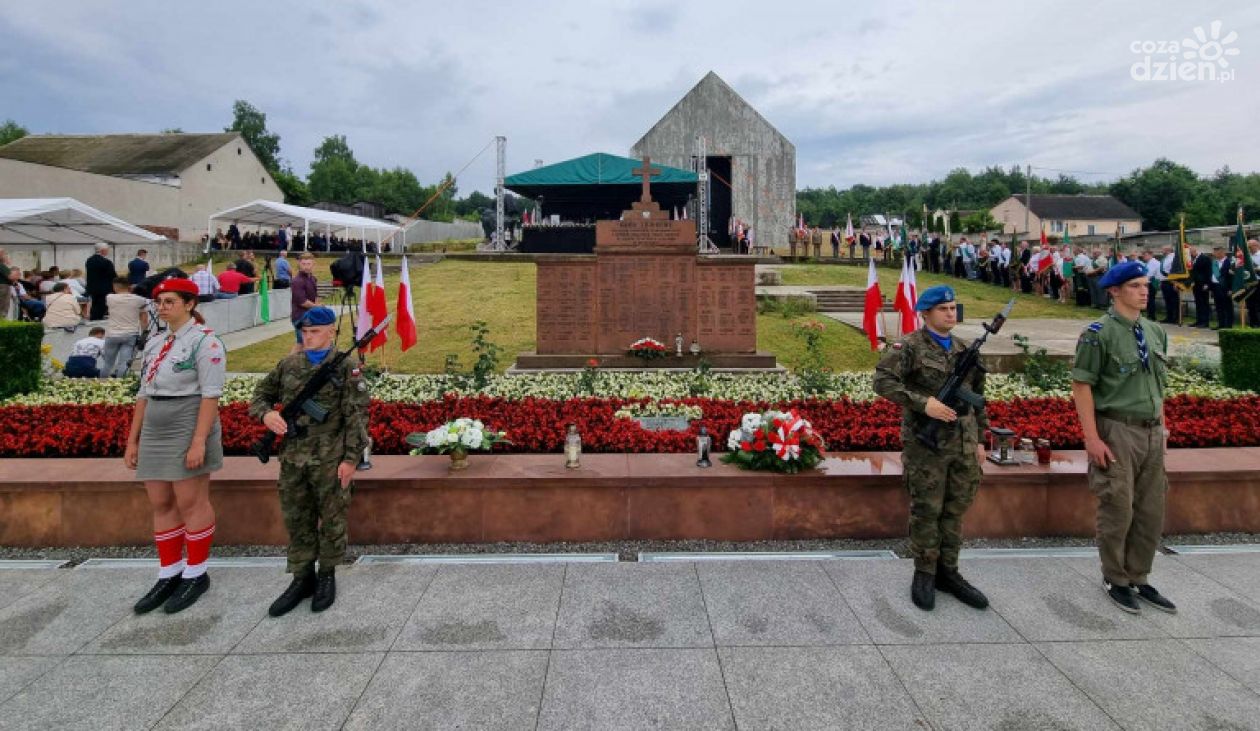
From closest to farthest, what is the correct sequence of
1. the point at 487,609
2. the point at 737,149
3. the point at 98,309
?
the point at 487,609
the point at 98,309
the point at 737,149

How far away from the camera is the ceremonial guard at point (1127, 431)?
431 cm

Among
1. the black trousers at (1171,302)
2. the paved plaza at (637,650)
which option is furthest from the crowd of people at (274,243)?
the paved plaza at (637,650)

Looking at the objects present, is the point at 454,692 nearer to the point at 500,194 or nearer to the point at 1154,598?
the point at 1154,598

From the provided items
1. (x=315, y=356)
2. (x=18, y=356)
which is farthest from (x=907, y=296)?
(x=18, y=356)

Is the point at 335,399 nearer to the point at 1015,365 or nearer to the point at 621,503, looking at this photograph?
the point at 621,503

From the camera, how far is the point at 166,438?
14.2ft

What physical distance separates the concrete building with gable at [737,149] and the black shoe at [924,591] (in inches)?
1208

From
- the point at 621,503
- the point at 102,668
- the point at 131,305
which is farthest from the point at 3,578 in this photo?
the point at 131,305

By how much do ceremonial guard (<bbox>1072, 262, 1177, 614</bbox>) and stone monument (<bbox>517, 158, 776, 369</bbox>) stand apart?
772cm

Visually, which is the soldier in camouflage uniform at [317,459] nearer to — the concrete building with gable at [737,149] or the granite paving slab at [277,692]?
the granite paving slab at [277,692]

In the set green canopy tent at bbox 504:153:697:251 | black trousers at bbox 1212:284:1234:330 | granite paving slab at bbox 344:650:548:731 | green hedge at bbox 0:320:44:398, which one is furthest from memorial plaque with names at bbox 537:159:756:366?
green canopy tent at bbox 504:153:697:251

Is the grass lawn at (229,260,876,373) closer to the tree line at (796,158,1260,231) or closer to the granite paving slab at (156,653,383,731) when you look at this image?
the granite paving slab at (156,653,383,731)

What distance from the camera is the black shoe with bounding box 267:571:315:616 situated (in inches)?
169

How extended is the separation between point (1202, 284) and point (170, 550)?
1888 cm
